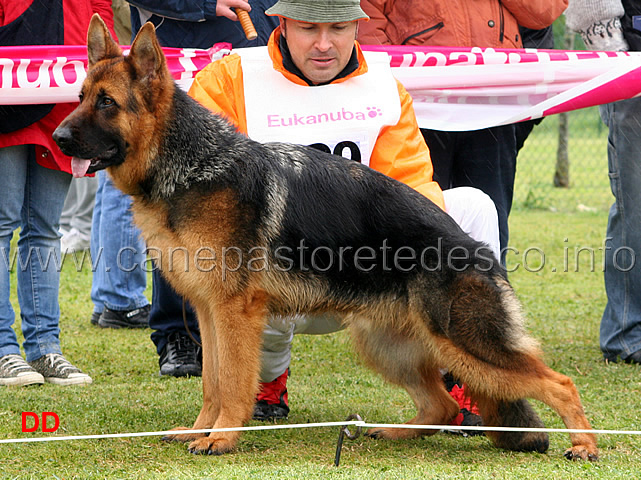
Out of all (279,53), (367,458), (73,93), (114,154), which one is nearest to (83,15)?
(73,93)

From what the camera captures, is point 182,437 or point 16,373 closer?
point 182,437

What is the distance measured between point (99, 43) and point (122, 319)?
3.23 m

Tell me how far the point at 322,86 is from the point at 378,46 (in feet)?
3.27

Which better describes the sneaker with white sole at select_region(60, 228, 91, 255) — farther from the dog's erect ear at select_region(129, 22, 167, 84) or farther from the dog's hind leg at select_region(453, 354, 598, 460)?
the dog's hind leg at select_region(453, 354, 598, 460)

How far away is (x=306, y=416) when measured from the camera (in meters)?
4.24

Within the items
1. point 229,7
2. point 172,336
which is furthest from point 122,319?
point 229,7

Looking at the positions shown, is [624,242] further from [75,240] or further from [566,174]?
[566,174]

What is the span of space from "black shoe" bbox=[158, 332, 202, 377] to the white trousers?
0.93m

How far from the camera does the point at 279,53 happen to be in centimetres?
427

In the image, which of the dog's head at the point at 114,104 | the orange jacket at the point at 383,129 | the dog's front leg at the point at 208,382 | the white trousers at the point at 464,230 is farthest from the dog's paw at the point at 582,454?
the dog's head at the point at 114,104

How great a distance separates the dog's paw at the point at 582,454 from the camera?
11.2 feet

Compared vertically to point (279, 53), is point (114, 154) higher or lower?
lower

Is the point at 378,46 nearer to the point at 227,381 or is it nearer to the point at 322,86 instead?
the point at 322,86

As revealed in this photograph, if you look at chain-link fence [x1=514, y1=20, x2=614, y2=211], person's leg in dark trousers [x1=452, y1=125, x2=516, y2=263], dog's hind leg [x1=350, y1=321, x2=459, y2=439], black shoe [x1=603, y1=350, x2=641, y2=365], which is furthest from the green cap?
chain-link fence [x1=514, y1=20, x2=614, y2=211]
